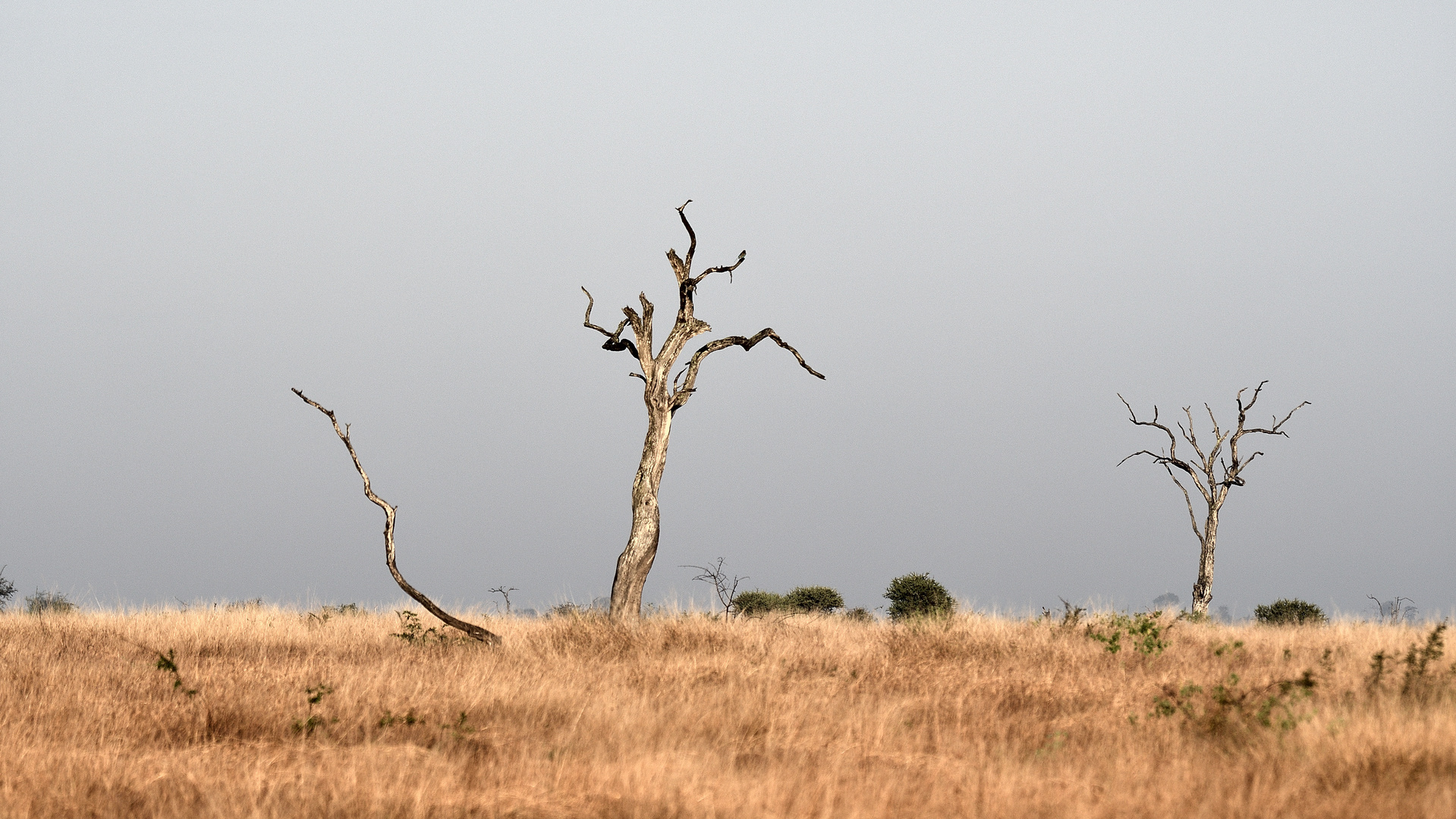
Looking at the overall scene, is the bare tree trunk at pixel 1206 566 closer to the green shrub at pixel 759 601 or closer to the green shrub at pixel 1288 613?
the green shrub at pixel 1288 613

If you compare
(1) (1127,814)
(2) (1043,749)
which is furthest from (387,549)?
(1) (1127,814)

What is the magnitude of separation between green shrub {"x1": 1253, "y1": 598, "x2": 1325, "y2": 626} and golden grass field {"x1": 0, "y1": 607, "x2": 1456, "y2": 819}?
11609 millimetres

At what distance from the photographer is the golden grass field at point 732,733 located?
5.53 meters

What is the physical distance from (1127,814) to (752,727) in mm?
3048

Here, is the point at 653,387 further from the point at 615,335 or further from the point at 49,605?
the point at 49,605

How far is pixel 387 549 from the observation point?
46.7 feet

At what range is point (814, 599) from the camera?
86.0 ft

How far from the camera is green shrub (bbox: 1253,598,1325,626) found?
22984mm

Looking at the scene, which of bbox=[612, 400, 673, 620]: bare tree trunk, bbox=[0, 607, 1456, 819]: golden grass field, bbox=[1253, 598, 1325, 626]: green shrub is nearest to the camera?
bbox=[0, 607, 1456, 819]: golden grass field

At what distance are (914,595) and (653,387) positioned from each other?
10.5 m

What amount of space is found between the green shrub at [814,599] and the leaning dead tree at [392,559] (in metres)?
13.0

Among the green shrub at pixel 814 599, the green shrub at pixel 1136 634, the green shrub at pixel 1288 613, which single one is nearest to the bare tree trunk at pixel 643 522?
the green shrub at pixel 1136 634

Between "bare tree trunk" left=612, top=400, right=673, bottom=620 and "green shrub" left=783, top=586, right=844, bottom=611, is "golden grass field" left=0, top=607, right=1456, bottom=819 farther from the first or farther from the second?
"green shrub" left=783, top=586, right=844, bottom=611

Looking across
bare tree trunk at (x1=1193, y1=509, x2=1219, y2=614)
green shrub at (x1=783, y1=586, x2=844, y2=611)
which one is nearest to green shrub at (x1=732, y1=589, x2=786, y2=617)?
green shrub at (x1=783, y1=586, x2=844, y2=611)
